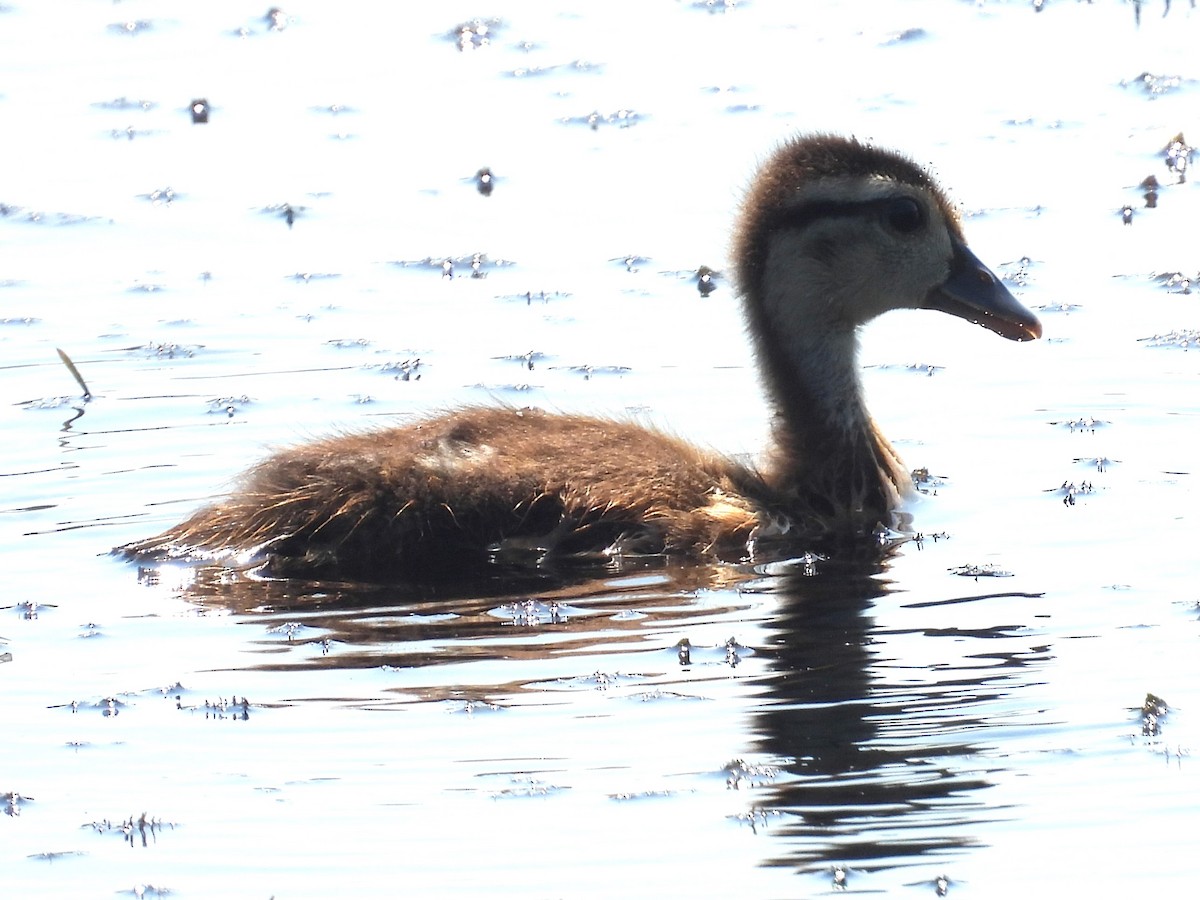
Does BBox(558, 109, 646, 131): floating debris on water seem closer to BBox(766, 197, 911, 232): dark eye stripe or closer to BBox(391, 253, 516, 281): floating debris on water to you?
BBox(391, 253, 516, 281): floating debris on water

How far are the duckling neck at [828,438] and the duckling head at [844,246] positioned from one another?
0.29 feet

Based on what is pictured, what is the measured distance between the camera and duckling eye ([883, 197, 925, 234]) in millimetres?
10234

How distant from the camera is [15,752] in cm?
739

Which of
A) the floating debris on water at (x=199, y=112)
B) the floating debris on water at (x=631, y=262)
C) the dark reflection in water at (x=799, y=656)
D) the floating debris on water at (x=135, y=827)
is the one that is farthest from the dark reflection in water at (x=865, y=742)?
the floating debris on water at (x=199, y=112)

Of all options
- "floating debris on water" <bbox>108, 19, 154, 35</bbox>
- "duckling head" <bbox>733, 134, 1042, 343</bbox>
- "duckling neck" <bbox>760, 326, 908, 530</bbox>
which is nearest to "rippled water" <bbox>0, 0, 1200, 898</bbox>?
"floating debris on water" <bbox>108, 19, 154, 35</bbox>

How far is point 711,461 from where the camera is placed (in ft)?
32.0

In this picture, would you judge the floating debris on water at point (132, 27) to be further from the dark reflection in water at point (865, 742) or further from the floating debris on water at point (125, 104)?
the dark reflection in water at point (865, 742)

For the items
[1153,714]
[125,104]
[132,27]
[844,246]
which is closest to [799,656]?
[1153,714]

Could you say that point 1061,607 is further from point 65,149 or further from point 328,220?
point 65,149

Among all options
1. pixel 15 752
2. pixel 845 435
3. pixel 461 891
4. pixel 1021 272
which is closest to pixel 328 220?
pixel 1021 272

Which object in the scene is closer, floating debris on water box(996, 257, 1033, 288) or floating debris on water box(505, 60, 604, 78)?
floating debris on water box(996, 257, 1033, 288)

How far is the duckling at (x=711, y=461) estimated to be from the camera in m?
8.99

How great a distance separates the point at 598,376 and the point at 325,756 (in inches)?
186

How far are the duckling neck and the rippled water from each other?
28 centimetres
